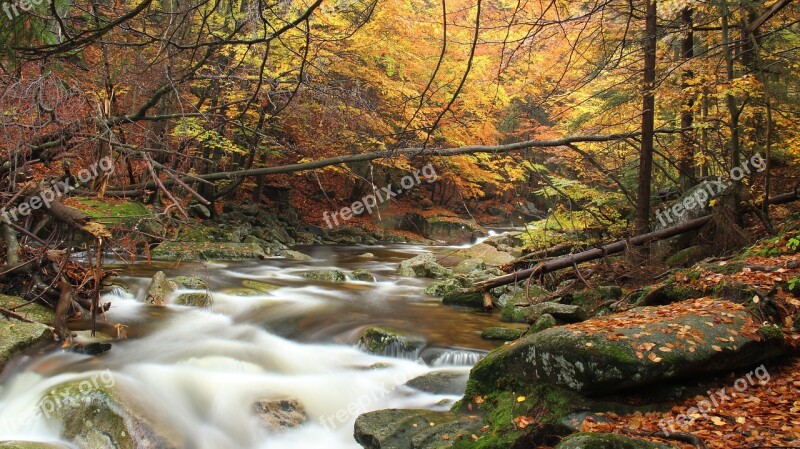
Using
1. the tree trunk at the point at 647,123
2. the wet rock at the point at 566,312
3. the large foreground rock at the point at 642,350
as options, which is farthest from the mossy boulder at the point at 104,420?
the tree trunk at the point at 647,123

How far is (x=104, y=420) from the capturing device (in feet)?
15.7

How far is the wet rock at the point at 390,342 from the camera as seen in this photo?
24.5ft

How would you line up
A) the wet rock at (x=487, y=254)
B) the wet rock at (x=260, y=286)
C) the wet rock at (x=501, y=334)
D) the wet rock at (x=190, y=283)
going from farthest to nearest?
the wet rock at (x=487, y=254) < the wet rock at (x=260, y=286) < the wet rock at (x=190, y=283) < the wet rock at (x=501, y=334)

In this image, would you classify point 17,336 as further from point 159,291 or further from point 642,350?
point 642,350

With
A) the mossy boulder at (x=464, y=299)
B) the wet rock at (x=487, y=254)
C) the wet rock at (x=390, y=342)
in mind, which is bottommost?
the wet rock at (x=390, y=342)

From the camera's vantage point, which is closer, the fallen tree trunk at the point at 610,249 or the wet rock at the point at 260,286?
the fallen tree trunk at the point at 610,249

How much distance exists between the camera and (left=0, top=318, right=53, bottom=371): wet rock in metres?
5.55

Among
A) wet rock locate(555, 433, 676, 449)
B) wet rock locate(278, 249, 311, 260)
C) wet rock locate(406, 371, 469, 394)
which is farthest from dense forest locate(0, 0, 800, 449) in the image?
wet rock locate(278, 249, 311, 260)

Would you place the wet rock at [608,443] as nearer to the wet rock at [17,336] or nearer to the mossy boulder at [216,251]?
the wet rock at [17,336]

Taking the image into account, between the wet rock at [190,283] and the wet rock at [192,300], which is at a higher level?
the wet rock at [190,283]

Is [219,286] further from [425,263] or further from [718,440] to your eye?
[718,440]

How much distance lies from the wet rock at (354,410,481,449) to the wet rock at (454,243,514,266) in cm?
1150

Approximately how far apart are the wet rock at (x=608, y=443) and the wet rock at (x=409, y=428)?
1.31 m

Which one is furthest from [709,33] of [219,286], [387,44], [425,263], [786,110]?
[219,286]
